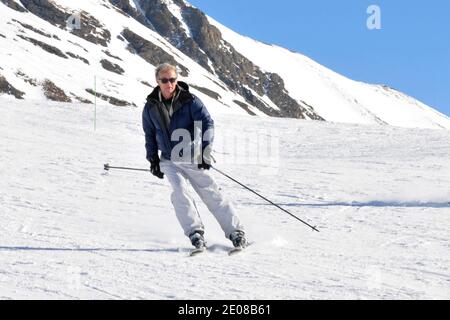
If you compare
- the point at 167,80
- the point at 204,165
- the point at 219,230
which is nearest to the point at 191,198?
the point at 204,165

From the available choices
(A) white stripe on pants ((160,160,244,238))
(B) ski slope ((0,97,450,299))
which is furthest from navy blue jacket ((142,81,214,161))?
(B) ski slope ((0,97,450,299))

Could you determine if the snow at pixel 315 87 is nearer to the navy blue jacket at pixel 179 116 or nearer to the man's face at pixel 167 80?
the navy blue jacket at pixel 179 116

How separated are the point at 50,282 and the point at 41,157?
9.44 metres

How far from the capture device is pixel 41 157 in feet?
44.5

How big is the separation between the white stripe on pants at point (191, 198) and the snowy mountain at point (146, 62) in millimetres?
45324

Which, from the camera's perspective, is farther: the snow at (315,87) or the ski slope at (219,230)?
the snow at (315,87)

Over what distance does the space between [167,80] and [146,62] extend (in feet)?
394

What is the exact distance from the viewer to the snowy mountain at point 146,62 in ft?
285

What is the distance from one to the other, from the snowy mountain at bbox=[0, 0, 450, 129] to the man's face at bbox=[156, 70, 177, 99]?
45521 mm

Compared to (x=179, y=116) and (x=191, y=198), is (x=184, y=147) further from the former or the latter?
(x=191, y=198)

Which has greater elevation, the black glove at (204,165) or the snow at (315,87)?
the snow at (315,87)

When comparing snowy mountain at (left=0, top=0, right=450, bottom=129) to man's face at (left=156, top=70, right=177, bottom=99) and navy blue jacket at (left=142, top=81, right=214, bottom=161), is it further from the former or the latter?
man's face at (left=156, top=70, right=177, bottom=99)

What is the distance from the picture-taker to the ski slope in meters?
4.62

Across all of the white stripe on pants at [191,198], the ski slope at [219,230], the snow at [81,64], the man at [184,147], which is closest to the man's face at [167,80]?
the man at [184,147]
